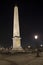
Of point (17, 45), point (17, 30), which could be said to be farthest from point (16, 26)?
point (17, 45)

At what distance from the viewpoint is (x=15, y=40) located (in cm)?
4138

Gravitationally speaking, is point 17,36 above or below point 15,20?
below

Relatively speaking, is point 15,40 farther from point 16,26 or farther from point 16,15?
point 16,15

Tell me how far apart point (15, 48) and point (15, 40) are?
1.99 m

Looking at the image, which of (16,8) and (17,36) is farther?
(16,8)

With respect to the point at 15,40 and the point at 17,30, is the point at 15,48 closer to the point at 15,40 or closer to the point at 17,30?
the point at 15,40

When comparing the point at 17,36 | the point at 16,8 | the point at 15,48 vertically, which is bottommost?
the point at 15,48

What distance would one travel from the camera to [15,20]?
141 feet

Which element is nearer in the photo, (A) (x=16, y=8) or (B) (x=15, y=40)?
(B) (x=15, y=40)

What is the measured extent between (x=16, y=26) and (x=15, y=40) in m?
3.63

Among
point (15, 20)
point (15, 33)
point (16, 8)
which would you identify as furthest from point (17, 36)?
point (16, 8)

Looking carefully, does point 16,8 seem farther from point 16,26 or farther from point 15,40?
point 15,40

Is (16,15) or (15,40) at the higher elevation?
(16,15)

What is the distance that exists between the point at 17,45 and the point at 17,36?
7.42 ft
